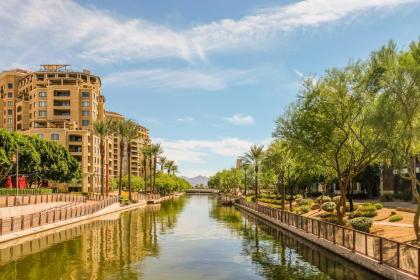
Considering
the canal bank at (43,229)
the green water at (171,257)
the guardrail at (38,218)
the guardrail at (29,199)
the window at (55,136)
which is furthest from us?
the window at (55,136)

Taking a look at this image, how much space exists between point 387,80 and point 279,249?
651 inches

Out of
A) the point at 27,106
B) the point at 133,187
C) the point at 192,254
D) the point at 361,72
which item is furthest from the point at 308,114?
the point at 27,106

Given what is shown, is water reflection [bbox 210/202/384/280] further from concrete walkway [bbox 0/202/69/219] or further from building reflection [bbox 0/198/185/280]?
concrete walkway [bbox 0/202/69/219]

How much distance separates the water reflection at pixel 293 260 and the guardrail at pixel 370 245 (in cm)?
105

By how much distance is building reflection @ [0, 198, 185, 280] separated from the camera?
89.5ft

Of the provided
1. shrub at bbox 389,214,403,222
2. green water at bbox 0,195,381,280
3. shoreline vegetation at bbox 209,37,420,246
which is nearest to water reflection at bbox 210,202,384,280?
green water at bbox 0,195,381,280

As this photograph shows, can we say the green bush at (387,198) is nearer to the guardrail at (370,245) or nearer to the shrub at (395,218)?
the shrub at (395,218)

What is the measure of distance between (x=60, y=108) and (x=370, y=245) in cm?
13478

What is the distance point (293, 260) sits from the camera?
32.1 m

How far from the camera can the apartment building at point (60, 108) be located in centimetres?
13500

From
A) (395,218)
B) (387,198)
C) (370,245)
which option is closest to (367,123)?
(370,245)

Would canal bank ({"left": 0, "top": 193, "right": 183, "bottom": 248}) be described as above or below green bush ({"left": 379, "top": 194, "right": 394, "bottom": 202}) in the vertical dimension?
below

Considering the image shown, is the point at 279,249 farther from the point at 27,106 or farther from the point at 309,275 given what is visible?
the point at 27,106

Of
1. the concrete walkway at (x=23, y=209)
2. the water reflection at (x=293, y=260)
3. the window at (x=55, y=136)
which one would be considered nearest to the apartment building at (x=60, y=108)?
the window at (x=55, y=136)
